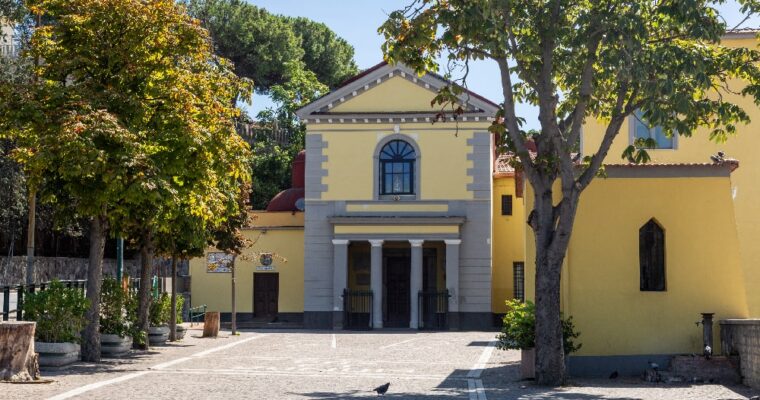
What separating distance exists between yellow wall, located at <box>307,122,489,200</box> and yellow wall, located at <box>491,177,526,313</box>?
257cm

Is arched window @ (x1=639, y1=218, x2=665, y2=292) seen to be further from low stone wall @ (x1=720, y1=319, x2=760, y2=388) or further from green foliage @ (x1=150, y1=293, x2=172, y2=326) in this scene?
green foliage @ (x1=150, y1=293, x2=172, y2=326)

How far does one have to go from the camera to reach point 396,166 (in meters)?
37.8

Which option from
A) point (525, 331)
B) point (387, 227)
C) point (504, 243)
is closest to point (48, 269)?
point (387, 227)

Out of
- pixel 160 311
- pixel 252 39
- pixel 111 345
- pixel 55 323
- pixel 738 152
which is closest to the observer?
pixel 55 323

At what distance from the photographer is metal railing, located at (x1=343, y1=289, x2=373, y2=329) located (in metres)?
36.9

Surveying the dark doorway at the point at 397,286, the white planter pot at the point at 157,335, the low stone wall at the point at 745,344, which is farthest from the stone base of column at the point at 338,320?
the low stone wall at the point at 745,344

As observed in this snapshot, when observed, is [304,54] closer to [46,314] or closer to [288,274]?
[288,274]

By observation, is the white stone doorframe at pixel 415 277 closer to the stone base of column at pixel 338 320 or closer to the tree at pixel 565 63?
the stone base of column at pixel 338 320

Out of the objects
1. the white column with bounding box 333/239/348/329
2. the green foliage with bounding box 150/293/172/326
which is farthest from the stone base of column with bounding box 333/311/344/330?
the green foliage with bounding box 150/293/172/326

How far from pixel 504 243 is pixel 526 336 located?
2125cm

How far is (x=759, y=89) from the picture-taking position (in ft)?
52.1

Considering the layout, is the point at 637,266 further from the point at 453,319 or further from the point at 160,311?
the point at 453,319

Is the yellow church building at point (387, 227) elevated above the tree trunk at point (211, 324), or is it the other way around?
the yellow church building at point (387, 227)

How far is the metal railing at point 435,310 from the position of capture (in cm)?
3653
